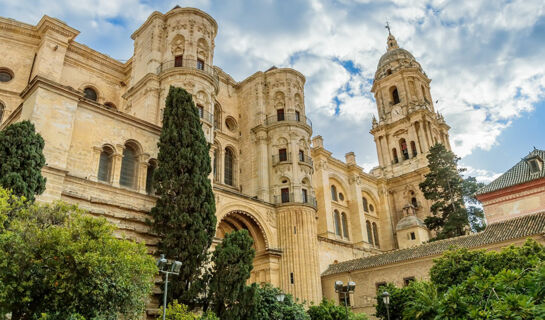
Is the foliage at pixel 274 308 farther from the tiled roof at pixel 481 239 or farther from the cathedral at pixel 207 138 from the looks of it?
the tiled roof at pixel 481 239

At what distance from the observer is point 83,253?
1015 cm

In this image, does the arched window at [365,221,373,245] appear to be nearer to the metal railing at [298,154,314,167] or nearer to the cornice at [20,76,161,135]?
the metal railing at [298,154,314,167]

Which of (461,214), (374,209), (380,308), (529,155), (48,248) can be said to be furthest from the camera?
(374,209)

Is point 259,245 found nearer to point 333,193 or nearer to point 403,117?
point 333,193

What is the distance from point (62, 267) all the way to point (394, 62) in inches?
1716

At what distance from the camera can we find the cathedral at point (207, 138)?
52.7ft

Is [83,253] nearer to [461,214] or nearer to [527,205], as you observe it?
[527,205]

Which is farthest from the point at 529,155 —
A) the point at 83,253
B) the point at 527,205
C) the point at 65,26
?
the point at 65,26

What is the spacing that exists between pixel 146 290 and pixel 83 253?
2220mm

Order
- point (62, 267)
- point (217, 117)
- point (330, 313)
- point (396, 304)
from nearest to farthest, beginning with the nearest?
point (62, 267)
point (396, 304)
point (330, 313)
point (217, 117)

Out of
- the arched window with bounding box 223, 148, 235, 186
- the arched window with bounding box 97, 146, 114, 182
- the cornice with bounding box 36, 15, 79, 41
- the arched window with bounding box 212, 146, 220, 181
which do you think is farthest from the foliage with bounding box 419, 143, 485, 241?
the cornice with bounding box 36, 15, 79, 41

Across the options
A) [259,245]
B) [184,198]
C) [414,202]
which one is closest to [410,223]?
[414,202]

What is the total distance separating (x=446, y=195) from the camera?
97.3ft

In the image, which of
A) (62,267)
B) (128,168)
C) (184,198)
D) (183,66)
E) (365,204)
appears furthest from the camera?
(365,204)
